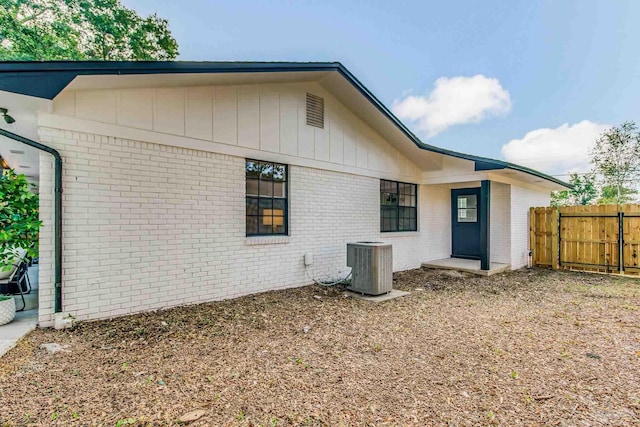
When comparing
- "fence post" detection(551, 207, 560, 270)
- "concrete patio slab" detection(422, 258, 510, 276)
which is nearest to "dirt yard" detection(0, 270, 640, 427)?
"concrete patio slab" detection(422, 258, 510, 276)

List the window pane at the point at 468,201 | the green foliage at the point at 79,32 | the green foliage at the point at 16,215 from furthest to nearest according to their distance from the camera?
the green foliage at the point at 79,32, the window pane at the point at 468,201, the green foliage at the point at 16,215

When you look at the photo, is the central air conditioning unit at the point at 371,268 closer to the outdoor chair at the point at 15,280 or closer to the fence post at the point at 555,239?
the outdoor chair at the point at 15,280

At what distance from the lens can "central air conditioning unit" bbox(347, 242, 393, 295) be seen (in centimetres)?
607

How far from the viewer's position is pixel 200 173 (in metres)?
5.21

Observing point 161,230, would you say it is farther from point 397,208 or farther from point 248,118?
point 397,208

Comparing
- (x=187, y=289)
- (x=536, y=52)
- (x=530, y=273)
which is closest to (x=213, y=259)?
(x=187, y=289)

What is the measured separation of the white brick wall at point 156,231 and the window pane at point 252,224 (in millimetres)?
219

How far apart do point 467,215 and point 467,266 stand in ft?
7.82

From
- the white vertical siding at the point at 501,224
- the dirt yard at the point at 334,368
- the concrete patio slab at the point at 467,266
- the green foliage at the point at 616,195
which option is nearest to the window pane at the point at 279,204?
the dirt yard at the point at 334,368

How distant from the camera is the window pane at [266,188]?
20.1 feet

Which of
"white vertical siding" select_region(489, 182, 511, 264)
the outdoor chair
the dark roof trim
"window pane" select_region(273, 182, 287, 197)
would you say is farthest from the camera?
"white vertical siding" select_region(489, 182, 511, 264)

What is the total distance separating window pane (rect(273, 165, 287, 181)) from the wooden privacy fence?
8.57 meters

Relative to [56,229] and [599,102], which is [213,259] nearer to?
[56,229]

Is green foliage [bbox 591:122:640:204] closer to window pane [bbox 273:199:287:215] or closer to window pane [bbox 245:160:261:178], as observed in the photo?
window pane [bbox 273:199:287:215]
